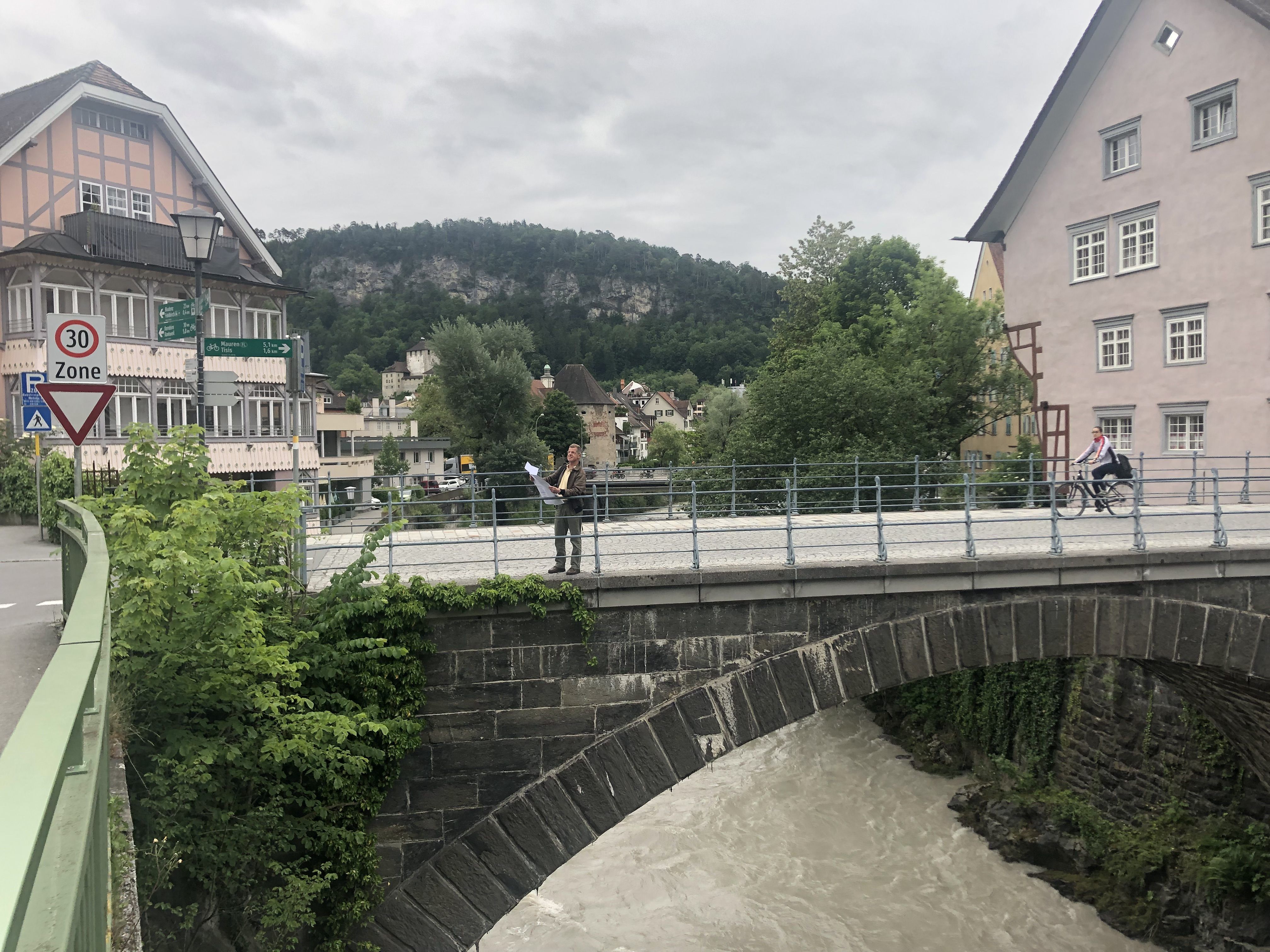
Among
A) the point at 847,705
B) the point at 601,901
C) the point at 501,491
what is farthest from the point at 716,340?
the point at 601,901

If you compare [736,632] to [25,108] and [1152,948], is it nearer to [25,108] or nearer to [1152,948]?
[1152,948]

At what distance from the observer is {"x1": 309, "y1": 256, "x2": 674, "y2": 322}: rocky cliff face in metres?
181

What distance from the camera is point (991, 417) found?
36.2m

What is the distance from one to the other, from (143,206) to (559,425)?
154ft

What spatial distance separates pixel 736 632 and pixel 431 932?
3.81 m

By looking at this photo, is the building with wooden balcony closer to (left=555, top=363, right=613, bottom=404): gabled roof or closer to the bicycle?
the bicycle

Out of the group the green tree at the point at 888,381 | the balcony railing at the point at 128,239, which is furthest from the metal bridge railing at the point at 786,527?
the balcony railing at the point at 128,239

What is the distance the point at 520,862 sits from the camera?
908cm

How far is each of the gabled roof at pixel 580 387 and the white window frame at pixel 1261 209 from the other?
273 feet

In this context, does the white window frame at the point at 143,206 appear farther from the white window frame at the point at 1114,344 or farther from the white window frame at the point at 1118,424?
the white window frame at the point at 1118,424

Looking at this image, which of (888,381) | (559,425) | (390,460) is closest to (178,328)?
(888,381)

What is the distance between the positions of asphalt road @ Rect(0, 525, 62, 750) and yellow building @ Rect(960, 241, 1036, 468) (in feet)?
101

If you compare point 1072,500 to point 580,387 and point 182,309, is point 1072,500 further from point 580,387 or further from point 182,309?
point 580,387

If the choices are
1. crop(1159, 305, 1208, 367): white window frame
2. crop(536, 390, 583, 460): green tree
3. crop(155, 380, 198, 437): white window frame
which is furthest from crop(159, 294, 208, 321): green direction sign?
crop(536, 390, 583, 460): green tree
